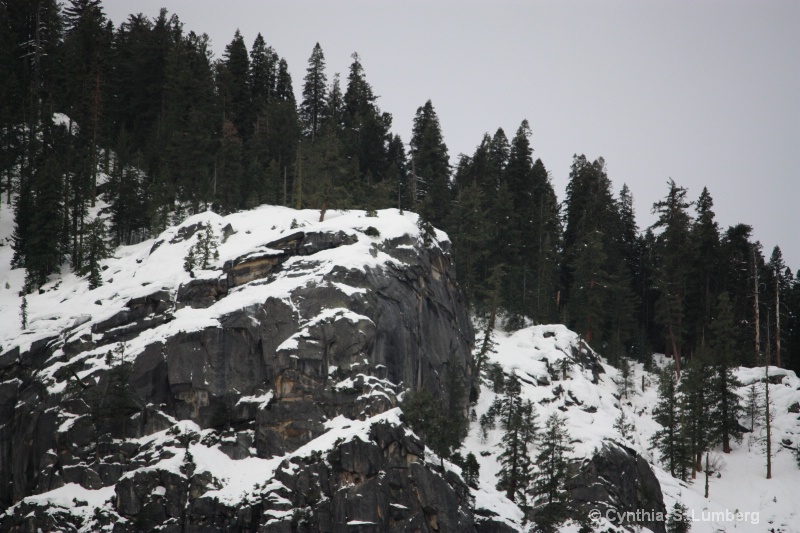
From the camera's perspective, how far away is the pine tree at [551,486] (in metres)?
36.9

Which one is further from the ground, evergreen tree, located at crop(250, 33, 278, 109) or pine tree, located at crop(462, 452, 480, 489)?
evergreen tree, located at crop(250, 33, 278, 109)

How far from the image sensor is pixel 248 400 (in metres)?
40.0

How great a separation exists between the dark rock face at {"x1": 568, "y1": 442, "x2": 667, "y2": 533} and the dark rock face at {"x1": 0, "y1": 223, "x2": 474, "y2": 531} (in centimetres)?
872

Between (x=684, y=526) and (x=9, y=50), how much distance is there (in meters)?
71.8

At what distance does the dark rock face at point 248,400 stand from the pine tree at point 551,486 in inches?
165

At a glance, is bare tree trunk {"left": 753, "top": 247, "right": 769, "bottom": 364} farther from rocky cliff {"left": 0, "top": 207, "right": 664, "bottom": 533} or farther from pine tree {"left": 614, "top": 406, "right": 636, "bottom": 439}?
rocky cliff {"left": 0, "top": 207, "right": 664, "bottom": 533}

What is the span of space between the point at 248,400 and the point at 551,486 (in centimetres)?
1801

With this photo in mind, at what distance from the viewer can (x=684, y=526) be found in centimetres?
4106

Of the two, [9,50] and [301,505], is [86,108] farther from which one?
[301,505]

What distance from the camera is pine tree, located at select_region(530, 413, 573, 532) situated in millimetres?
36875

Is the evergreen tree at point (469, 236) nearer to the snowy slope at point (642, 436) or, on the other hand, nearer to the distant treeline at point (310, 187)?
the distant treeline at point (310, 187)

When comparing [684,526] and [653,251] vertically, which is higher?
[653,251]

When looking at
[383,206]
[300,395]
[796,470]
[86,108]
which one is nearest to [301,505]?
[300,395]

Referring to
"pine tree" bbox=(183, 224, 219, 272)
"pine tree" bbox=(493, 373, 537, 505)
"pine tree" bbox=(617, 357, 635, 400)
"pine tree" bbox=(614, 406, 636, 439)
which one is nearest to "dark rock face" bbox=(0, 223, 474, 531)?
"pine tree" bbox=(183, 224, 219, 272)
